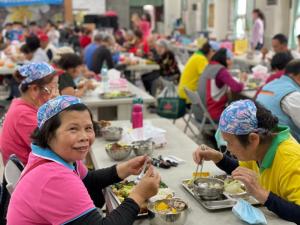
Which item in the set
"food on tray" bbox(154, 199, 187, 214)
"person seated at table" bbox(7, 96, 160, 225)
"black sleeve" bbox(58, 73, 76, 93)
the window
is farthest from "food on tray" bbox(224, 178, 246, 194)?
the window

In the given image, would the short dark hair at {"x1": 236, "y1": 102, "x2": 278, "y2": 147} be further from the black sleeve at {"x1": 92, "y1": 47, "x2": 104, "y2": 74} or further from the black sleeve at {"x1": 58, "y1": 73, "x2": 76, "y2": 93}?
the black sleeve at {"x1": 92, "y1": 47, "x2": 104, "y2": 74}

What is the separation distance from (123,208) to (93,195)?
1.92 feet

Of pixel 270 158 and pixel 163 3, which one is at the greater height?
pixel 163 3

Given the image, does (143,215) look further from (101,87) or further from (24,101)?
(101,87)

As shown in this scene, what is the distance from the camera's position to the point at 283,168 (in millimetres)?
1764

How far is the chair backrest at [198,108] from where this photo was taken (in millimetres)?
4609

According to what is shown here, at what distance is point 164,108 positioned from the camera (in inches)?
200

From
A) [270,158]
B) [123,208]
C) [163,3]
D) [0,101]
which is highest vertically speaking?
[163,3]

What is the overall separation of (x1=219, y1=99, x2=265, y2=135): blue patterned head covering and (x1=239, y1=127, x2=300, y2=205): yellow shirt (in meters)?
0.11

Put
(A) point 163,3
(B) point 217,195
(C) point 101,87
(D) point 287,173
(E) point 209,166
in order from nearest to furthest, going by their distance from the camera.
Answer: (D) point 287,173
(B) point 217,195
(E) point 209,166
(C) point 101,87
(A) point 163,3

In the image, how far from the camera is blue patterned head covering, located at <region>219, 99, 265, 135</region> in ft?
5.78

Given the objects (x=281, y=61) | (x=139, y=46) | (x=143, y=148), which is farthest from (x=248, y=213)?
(x=139, y=46)

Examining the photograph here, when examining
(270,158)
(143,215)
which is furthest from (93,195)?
(270,158)

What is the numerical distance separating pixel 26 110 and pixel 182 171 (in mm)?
987
